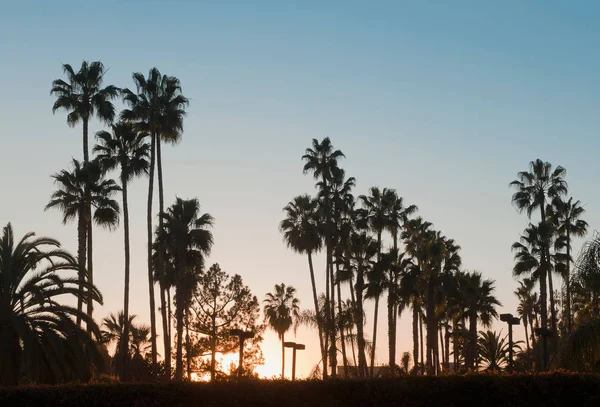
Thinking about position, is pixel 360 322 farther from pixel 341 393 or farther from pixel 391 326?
pixel 341 393

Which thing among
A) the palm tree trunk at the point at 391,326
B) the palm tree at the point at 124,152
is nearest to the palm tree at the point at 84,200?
the palm tree at the point at 124,152

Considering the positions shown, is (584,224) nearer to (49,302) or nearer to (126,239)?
(126,239)

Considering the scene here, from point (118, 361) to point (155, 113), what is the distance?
768 inches

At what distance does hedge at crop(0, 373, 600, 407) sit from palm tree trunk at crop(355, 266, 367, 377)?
1582 inches

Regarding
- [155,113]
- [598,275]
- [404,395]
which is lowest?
[404,395]

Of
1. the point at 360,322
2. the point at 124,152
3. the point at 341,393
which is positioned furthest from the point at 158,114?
the point at 341,393

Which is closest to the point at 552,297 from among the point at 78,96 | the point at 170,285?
the point at 170,285

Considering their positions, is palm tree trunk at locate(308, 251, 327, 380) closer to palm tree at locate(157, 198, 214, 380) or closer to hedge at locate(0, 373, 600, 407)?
palm tree at locate(157, 198, 214, 380)

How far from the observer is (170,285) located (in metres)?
63.4

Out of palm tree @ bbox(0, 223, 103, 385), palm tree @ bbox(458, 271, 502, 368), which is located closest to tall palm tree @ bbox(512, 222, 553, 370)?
palm tree @ bbox(458, 271, 502, 368)

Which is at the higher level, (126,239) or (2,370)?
(126,239)

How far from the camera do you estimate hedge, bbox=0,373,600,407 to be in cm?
2331

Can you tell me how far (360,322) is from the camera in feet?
217

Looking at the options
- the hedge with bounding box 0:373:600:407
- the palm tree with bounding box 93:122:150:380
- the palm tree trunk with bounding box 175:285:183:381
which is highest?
the palm tree with bounding box 93:122:150:380
